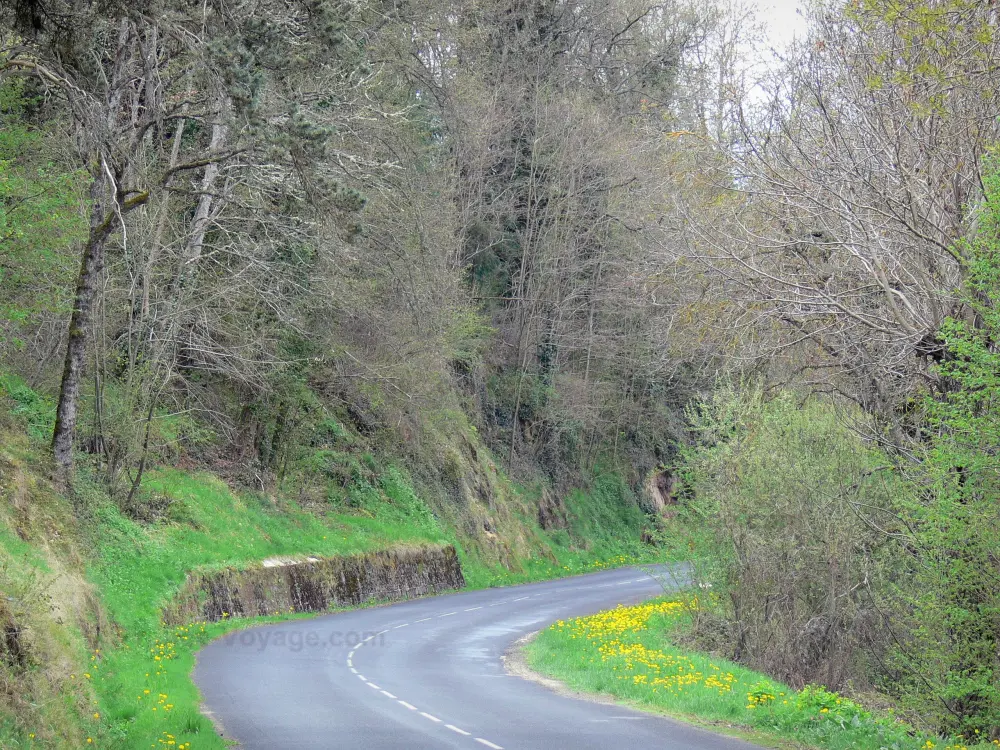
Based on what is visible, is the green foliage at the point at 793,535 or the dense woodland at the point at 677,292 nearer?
the dense woodland at the point at 677,292

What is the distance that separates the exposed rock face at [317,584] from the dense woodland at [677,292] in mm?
2342

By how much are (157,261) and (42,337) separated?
2981 mm

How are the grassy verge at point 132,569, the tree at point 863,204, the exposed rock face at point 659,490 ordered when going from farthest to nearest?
the exposed rock face at point 659,490 → the tree at point 863,204 → the grassy verge at point 132,569

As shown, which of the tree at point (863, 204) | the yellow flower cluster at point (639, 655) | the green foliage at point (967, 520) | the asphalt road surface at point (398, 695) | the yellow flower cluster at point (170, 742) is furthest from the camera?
the yellow flower cluster at point (639, 655)

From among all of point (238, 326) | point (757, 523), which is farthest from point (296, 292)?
point (757, 523)

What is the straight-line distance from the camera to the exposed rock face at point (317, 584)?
21484mm

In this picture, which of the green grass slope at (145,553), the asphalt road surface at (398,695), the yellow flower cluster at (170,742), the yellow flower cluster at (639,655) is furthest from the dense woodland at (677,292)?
the yellow flower cluster at (170,742)

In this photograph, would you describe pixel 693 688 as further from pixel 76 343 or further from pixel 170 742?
pixel 76 343

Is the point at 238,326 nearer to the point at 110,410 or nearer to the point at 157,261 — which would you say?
the point at 157,261

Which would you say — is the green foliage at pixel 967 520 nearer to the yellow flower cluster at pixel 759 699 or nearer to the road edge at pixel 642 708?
the yellow flower cluster at pixel 759 699

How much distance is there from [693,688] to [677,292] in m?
5.78

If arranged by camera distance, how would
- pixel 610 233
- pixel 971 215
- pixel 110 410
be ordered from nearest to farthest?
pixel 971 215
pixel 110 410
pixel 610 233

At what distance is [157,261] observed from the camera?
24.2 m

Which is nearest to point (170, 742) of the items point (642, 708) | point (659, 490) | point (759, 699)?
point (642, 708)
